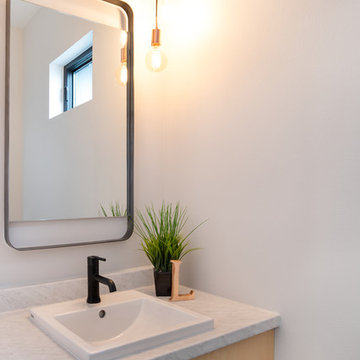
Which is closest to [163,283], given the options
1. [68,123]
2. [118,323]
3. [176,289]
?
[176,289]

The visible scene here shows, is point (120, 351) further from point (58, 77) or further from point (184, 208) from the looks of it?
point (58, 77)

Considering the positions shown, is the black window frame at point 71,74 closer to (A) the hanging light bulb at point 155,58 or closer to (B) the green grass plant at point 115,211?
(A) the hanging light bulb at point 155,58

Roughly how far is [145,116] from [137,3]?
0.49 metres

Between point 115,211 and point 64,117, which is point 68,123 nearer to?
point 64,117

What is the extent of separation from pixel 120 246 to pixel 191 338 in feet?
2.07

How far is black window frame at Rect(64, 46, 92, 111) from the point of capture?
1429 millimetres

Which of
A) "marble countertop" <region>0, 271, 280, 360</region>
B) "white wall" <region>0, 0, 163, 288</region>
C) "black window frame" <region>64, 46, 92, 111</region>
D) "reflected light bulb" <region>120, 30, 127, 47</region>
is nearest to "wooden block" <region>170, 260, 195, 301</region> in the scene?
"marble countertop" <region>0, 271, 280, 360</region>

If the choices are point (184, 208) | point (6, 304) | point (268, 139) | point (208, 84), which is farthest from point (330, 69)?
point (6, 304)

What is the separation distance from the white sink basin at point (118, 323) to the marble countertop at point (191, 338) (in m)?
0.02

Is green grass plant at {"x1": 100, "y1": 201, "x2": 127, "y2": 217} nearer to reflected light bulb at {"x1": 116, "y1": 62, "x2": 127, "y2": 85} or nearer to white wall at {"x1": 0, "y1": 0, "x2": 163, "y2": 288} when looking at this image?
white wall at {"x1": 0, "y1": 0, "x2": 163, "y2": 288}

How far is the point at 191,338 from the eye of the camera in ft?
3.28

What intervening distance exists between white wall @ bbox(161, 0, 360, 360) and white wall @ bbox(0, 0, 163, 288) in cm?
16

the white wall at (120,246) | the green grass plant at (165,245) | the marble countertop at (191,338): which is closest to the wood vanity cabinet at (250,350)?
the marble countertop at (191,338)

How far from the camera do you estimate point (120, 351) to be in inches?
34.8
